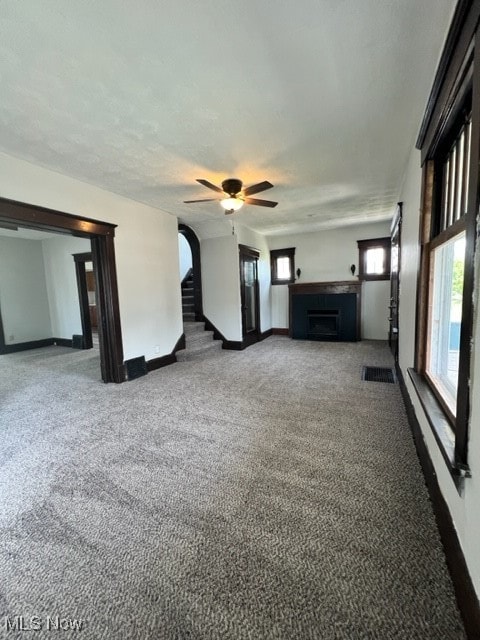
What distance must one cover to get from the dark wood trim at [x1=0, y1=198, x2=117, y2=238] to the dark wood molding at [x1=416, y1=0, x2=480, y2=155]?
3566 mm

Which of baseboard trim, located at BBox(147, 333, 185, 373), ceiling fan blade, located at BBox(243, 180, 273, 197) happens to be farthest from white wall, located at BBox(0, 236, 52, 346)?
ceiling fan blade, located at BBox(243, 180, 273, 197)

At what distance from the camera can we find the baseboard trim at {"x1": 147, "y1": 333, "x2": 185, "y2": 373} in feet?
14.5

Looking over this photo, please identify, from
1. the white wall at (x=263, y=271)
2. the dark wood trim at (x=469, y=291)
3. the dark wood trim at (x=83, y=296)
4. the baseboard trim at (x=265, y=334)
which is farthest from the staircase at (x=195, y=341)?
the dark wood trim at (x=469, y=291)

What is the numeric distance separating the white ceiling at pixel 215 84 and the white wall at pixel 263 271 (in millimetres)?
2954

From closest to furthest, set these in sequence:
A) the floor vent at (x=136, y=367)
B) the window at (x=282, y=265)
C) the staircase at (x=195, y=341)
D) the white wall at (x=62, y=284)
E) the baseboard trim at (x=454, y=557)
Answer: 1. the baseboard trim at (x=454, y=557)
2. the floor vent at (x=136, y=367)
3. the staircase at (x=195, y=341)
4. the white wall at (x=62, y=284)
5. the window at (x=282, y=265)

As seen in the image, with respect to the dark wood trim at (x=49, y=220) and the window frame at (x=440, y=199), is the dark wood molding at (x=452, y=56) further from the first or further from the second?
the dark wood trim at (x=49, y=220)

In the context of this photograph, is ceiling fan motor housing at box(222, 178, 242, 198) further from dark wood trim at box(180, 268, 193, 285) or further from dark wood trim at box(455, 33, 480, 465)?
dark wood trim at box(180, 268, 193, 285)

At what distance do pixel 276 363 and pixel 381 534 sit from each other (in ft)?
10.9

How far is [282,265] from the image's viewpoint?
23.7 feet

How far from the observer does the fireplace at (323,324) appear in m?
6.40

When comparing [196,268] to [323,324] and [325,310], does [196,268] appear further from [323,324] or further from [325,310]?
[323,324]

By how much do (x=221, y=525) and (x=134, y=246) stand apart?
3744mm

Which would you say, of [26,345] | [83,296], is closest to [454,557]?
[83,296]

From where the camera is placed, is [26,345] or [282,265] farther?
[282,265]
